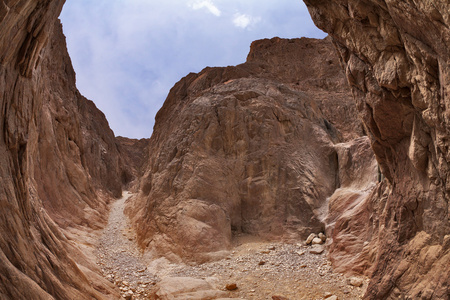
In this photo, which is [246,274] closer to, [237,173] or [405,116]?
[237,173]

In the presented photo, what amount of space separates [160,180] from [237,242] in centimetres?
474

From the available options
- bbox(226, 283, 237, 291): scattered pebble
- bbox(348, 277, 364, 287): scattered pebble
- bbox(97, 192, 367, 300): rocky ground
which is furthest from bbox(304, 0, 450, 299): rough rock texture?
bbox(226, 283, 237, 291): scattered pebble

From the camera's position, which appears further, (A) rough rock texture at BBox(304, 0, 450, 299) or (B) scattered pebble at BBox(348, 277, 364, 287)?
(B) scattered pebble at BBox(348, 277, 364, 287)

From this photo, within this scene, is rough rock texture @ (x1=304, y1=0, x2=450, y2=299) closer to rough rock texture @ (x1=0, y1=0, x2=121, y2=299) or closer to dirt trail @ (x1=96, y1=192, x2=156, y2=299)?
rough rock texture @ (x1=0, y1=0, x2=121, y2=299)

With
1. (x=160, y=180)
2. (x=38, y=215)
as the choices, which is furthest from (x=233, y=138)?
(x=38, y=215)

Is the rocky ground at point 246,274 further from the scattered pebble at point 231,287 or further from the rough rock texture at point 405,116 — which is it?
the rough rock texture at point 405,116

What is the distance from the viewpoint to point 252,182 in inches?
685

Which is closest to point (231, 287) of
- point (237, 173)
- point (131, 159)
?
point (237, 173)

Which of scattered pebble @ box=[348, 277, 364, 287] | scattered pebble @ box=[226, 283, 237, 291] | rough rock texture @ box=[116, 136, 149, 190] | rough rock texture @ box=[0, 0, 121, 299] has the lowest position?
scattered pebble @ box=[348, 277, 364, 287]

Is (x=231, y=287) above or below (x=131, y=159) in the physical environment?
below

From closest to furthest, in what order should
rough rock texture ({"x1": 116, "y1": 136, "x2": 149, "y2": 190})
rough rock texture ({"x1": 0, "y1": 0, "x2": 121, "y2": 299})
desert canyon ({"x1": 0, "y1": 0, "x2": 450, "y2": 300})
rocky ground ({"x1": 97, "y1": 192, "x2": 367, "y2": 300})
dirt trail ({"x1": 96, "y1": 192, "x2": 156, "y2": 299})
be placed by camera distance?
rough rock texture ({"x1": 0, "y1": 0, "x2": 121, "y2": 299}), desert canyon ({"x1": 0, "y1": 0, "x2": 450, "y2": 300}), rocky ground ({"x1": 97, "y1": 192, "x2": 367, "y2": 300}), dirt trail ({"x1": 96, "y1": 192, "x2": 156, "y2": 299}), rough rock texture ({"x1": 116, "y1": 136, "x2": 149, "y2": 190})

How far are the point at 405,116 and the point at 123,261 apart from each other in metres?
11.2

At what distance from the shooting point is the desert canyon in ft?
23.6

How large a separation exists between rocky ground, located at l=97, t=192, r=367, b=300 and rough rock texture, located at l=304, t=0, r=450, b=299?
98.1 inches
